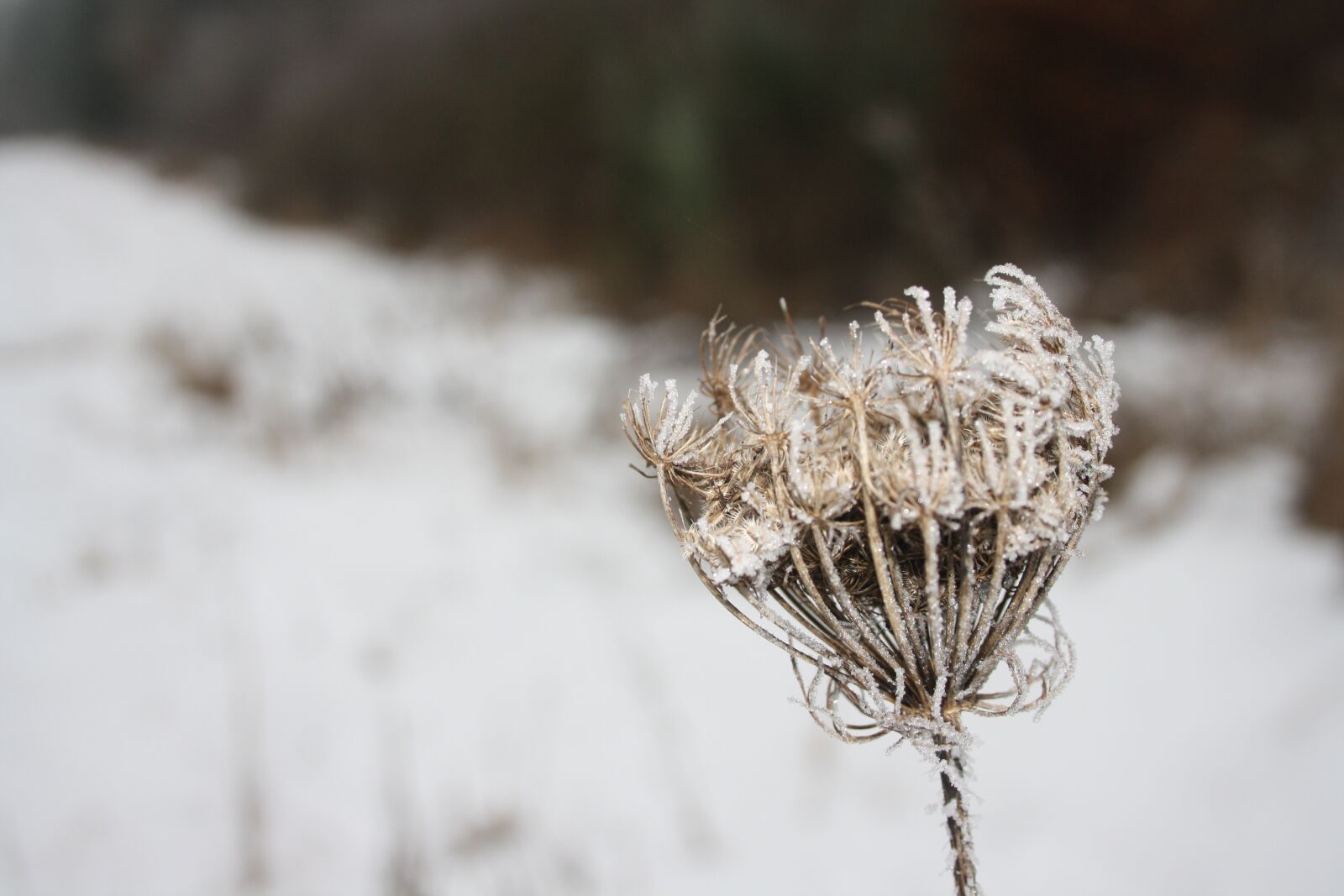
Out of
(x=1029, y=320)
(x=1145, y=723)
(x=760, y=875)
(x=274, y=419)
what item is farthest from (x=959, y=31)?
(x=1029, y=320)

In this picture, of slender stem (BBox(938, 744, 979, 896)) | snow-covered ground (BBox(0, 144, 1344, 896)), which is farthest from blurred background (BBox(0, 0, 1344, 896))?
slender stem (BBox(938, 744, 979, 896))

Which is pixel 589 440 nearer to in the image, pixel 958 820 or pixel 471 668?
pixel 471 668

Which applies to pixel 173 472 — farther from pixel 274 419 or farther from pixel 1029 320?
pixel 1029 320

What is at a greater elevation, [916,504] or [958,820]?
[916,504]

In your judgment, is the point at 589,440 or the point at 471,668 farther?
the point at 589,440

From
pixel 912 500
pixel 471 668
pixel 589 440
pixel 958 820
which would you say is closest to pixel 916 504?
pixel 912 500

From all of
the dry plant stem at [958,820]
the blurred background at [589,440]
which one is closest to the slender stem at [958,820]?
the dry plant stem at [958,820]

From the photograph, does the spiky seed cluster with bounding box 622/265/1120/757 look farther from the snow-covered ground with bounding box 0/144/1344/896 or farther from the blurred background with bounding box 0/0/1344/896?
the snow-covered ground with bounding box 0/144/1344/896
